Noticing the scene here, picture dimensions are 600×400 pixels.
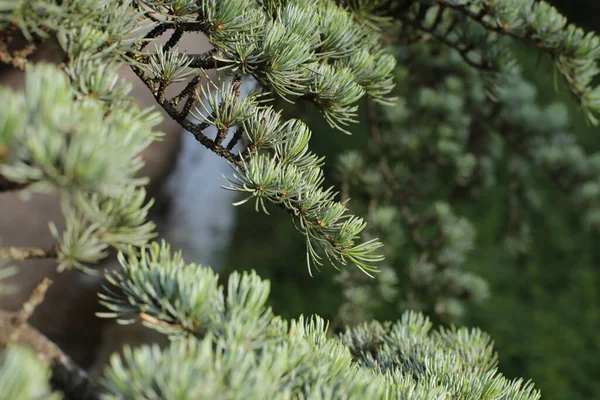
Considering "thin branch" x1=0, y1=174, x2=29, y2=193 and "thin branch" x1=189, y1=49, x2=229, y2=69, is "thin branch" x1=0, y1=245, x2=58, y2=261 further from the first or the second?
"thin branch" x1=189, y1=49, x2=229, y2=69

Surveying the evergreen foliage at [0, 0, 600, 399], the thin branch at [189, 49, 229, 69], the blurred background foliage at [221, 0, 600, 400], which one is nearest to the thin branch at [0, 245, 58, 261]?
the evergreen foliage at [0, 0, 600, 399]

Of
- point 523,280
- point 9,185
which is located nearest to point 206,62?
point 9,185

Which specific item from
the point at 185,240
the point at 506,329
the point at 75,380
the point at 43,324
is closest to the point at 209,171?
the point at 185,240

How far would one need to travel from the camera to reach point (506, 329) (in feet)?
4.90

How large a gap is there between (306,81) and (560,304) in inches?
59.0

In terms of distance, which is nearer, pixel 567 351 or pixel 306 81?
pixel 306 81

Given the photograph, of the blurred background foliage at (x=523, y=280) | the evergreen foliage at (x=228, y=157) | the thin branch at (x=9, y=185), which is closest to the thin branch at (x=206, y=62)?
the evergreen foliage at (x=228, y=157)

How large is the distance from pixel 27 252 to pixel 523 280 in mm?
1680

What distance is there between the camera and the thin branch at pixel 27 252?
26 cm

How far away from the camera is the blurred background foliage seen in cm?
142

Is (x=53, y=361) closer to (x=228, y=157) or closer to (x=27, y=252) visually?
(x=27, y=252)

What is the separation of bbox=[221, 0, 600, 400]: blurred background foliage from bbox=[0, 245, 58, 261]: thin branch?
2.81 ft

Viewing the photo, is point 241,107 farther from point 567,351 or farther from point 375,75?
A: point 567,351

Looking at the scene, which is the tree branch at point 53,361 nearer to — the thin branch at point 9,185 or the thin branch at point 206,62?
the thin branch at point 9,185
